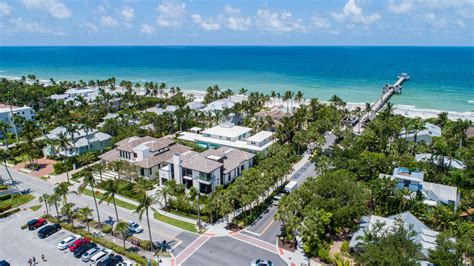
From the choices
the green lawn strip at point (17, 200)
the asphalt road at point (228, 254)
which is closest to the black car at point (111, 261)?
the asphalt road at point (228, 254)

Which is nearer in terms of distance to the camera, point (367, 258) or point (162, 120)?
point (367, 258)

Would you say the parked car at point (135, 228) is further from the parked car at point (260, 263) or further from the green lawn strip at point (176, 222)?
the parked car at point (260, 263)

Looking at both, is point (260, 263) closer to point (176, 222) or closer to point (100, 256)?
point (176, 222)

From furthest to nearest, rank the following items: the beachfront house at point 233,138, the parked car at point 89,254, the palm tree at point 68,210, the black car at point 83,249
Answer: the beachfront house at point 233,138 → the palm tree at point 68,210 → the black car at point 83,249 → the parked car at point 89,254

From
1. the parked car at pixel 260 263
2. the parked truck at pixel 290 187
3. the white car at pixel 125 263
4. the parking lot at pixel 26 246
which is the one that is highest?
the parked truck at pixel 290 187

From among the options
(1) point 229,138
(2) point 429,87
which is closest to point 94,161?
(1) point 229,138

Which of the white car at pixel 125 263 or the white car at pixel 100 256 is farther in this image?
the white car at pixel 100 256

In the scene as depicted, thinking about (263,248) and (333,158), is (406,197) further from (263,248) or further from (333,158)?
(263,248)
